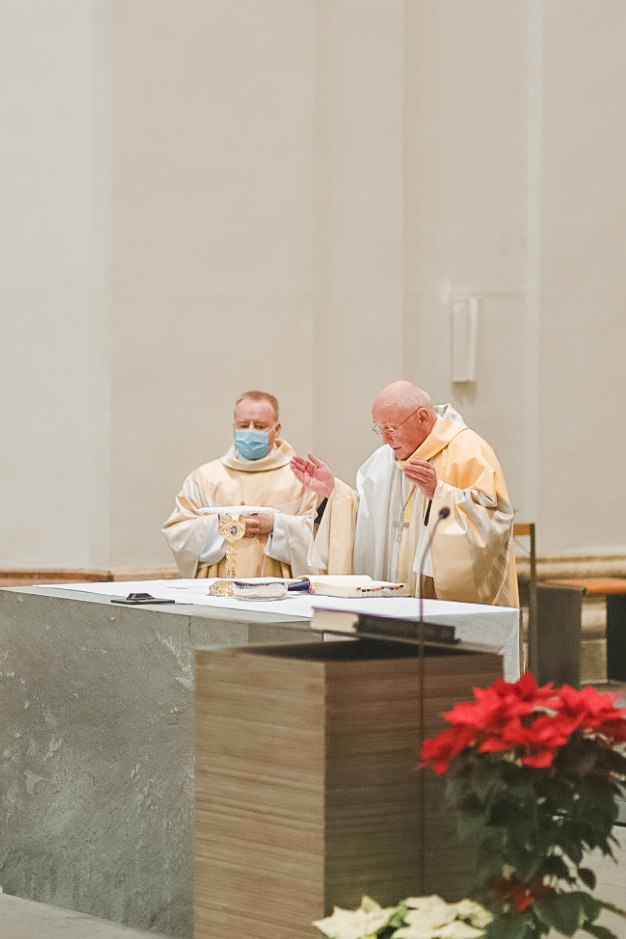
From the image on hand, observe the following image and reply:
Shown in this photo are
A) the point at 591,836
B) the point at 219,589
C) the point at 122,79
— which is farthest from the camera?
the point at 122,79

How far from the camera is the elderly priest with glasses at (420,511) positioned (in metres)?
5.47

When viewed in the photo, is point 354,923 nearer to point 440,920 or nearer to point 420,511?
point 440,920

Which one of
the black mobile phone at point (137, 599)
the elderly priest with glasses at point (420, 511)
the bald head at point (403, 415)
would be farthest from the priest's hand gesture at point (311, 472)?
the black mobile phone at point (137, 599)

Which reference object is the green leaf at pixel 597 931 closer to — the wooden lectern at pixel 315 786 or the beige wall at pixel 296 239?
the wooden lectern at pixel 315 786

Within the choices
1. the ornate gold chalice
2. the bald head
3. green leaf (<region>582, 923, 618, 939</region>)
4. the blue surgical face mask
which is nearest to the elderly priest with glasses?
the bald head

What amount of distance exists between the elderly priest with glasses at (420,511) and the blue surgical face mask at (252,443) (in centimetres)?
175

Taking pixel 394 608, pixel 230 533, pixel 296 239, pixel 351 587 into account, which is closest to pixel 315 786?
pixel 394 608

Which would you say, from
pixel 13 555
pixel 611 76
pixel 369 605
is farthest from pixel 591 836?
pixel 611 76

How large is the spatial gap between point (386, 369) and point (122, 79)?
2377mm

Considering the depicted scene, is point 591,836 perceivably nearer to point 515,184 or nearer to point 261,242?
point 261,242

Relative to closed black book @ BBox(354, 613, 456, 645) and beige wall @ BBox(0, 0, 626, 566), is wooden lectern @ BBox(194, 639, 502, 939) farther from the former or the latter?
beige wall @ BBox(0, 0, 626, 566)

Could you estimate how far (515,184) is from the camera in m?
9.77

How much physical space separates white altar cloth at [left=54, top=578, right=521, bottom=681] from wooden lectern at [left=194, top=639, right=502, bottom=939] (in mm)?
560

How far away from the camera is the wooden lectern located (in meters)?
3.08
